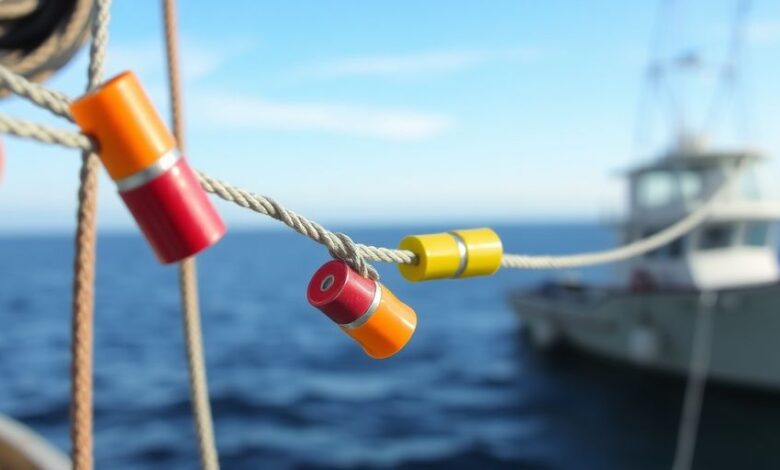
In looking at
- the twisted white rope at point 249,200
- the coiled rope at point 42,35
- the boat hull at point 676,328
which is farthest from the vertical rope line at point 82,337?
the boat hull at point 676,328

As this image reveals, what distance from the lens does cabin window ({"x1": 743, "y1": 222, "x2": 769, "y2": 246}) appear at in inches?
547

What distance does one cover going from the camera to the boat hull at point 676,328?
480 inches

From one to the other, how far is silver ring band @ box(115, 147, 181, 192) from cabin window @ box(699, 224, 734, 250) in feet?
48.0

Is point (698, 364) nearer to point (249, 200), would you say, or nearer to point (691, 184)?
point (691, 184)

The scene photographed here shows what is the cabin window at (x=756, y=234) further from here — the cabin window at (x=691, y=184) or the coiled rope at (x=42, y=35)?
the coiled rope at (x=42, y=35)

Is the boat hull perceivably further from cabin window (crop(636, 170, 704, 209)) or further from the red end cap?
the red end cap

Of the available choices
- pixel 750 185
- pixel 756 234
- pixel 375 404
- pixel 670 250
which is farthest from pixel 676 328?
pixel 375 404

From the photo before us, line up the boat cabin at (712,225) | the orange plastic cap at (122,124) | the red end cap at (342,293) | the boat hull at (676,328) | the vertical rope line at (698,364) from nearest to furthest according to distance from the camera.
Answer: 1. the orange plastic cap at (122,124)
2. the red end cap at (342,293)
3. the vertical rope line at (698,364)
4. the boat hull at (676,328)
5. the boat cabin at (712,225)

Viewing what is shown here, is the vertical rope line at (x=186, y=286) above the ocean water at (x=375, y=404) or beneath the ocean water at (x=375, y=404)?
above

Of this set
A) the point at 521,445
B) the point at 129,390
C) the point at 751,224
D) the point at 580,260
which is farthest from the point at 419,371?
the point at 580,260

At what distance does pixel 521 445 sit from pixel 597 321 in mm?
4969

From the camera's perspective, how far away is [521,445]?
38.0 ft

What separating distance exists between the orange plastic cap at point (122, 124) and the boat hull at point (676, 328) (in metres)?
13.0

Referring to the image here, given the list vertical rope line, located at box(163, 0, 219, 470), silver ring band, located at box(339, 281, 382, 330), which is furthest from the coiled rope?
silver ring band, located at box(339, 281, 382, 330)
